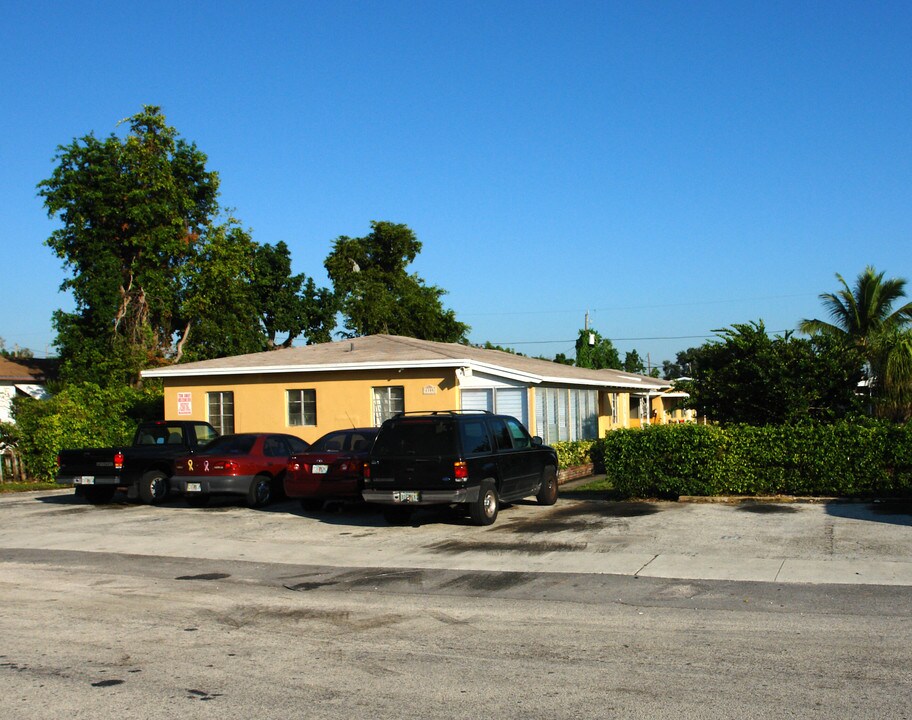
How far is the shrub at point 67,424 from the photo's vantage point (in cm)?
2697

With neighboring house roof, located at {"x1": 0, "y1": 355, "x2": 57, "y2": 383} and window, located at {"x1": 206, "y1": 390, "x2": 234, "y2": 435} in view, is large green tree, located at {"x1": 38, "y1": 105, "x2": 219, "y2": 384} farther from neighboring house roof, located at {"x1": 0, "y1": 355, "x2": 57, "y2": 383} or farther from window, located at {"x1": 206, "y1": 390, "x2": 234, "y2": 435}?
window, located at {"x1": 206, "y1": 390, "x2": 234, "y2": 435}

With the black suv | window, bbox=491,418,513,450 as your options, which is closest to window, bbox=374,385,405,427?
window, bbox=491,418,513,450

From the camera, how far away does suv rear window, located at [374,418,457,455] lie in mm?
14363

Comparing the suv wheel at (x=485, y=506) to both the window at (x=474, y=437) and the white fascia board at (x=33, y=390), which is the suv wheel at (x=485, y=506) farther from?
the white fascia board at (x=33, y=390)

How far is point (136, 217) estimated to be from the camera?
3744 centimetres

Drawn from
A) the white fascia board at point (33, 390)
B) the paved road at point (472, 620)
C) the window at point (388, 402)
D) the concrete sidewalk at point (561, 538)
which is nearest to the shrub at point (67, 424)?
the concrete sidewalk at point (561, 538)

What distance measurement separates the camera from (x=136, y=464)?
1941 centimetres

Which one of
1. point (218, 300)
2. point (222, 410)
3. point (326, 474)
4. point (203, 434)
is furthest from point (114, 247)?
point (326, 474)

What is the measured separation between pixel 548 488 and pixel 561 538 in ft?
Result: 14.0

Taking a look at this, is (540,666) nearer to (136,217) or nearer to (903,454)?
(903,454)

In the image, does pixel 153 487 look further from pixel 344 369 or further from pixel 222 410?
pixel 222 410

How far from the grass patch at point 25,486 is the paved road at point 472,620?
36.6 ft

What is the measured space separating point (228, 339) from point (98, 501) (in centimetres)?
2294

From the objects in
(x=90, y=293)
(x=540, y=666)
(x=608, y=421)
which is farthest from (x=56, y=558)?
(x=90, y=293)
